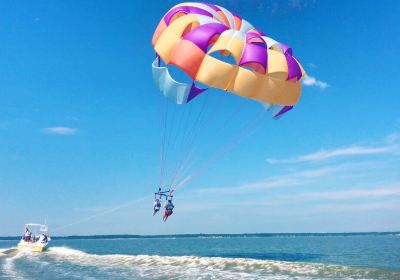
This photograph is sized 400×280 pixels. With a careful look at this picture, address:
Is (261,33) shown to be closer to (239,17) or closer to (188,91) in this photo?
(239,17)

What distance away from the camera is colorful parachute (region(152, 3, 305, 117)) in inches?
574

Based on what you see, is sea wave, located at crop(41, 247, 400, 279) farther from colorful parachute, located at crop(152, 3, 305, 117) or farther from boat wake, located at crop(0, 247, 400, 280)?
colorful parachute, located at crop(152, 3, 305, 117)

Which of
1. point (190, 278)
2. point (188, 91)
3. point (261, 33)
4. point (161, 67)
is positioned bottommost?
point (190, 278)

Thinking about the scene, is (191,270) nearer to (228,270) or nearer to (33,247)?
(228,270)

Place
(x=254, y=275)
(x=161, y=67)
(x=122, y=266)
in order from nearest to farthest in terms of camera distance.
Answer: (x=161, y=67) → (x=254, y=275) → (x=122, y=266)

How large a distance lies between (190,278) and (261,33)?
36.0 ft

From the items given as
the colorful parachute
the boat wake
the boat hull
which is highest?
the colorful parachute

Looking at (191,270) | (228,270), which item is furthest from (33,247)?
(228,270)

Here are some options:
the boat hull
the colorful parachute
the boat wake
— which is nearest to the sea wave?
the boat wake

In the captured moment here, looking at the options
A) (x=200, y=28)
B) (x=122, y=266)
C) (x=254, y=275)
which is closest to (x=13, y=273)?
(x=122, y=266)

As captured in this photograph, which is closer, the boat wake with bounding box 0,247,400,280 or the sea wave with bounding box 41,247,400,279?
the sea wave with bounding box 41,247,400,279

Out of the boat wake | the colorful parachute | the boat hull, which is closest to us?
the colorful parachute

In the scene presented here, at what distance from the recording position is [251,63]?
14.7 metres

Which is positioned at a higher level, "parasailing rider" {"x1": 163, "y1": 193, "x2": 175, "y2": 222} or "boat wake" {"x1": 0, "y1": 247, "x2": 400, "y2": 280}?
"parasailing rider" {"x1": 163, "y1": 193, "x2": 175, "y2": 222}
